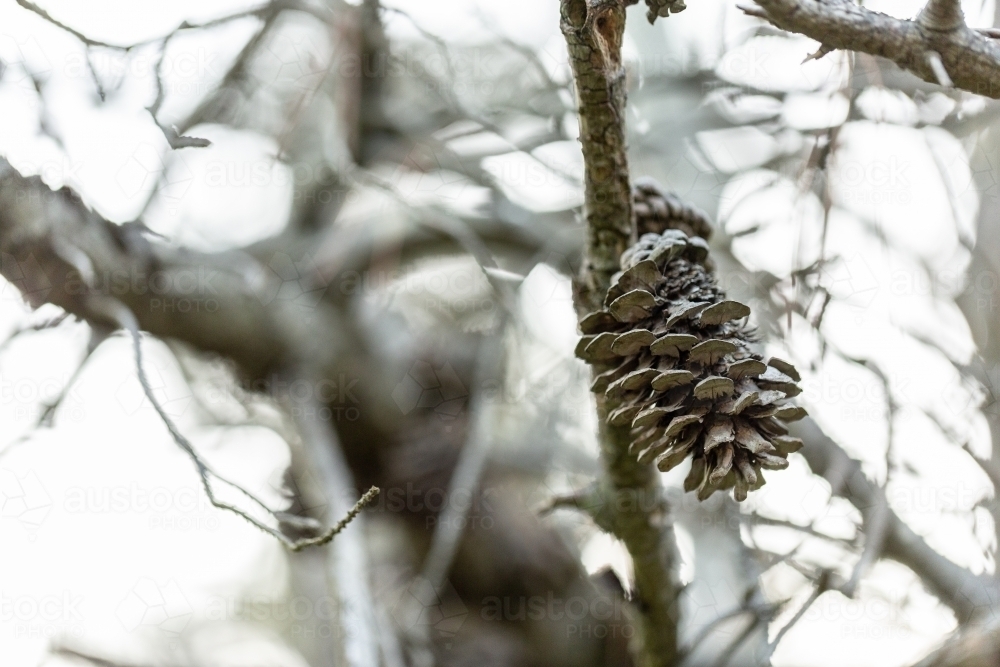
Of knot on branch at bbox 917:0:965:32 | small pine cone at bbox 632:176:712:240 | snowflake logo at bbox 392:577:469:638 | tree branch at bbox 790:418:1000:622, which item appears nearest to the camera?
knot on branch at bbox 917:0:965:32

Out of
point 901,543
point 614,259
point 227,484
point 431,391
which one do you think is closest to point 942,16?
point 614,259

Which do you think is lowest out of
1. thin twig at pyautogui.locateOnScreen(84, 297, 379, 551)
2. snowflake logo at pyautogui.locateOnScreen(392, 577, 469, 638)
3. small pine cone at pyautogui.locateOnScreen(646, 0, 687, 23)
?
snowflake logo at pyautogui.locateOnScreen(392, 577, 469, 638)

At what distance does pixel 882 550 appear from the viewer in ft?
4.77

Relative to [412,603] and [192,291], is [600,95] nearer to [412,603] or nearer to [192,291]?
[192,291]

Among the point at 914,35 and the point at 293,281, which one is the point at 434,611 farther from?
the point at 914,35

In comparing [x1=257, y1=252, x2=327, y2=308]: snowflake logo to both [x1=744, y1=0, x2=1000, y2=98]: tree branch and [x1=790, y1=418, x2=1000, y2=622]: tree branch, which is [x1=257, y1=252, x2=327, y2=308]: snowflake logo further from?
[x1=744, y1=0, x2=1000, y2=98]: tree branch

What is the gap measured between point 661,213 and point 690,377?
28 centimetres

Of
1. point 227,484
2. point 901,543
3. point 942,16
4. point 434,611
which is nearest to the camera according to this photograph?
point 942,16

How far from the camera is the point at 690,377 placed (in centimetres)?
65

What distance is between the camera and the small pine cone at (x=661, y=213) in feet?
2.82

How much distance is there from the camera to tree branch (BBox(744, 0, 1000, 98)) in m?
0.64

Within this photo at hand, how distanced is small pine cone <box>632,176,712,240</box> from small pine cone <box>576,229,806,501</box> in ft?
0.43

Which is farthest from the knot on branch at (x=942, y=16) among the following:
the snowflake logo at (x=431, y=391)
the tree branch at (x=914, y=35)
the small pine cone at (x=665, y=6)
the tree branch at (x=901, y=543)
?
the snowflake logo at (x=431, y=391)

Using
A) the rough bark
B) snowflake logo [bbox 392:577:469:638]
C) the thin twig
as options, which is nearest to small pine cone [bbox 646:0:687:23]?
the rough bark
